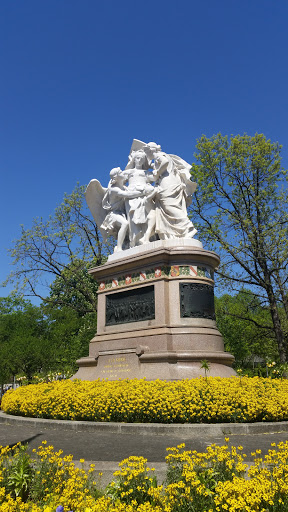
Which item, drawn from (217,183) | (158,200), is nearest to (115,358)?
(158,200)

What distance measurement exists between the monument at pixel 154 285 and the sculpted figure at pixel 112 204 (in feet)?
0.12

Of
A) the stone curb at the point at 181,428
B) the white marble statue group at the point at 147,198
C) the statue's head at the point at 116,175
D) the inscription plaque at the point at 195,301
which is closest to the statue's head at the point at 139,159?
the white marble statue group at the point at 147,198

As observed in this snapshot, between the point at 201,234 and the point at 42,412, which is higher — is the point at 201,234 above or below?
above

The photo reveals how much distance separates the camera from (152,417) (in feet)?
26.0

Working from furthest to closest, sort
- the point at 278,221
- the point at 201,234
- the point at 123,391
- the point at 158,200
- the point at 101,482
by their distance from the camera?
the point at 201,234 → the point at 278,221 → the point at 158,200 → the point at 123,391 → the point at 101,482

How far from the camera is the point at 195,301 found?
11.3m

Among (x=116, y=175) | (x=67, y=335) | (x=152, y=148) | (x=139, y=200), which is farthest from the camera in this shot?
(x=67, y=335)

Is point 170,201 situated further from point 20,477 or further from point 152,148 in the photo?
point 20,477

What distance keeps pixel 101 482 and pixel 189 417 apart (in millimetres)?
3677

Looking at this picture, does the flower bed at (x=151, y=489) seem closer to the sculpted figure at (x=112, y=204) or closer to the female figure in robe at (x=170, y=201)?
the female figure in robe at (x=170, y=201)

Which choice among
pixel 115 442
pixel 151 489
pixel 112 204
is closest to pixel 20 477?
pixel 151 489

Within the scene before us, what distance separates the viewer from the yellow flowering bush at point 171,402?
768 centimetres

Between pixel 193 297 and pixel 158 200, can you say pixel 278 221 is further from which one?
pixel 193 297

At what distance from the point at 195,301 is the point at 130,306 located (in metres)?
2.17
